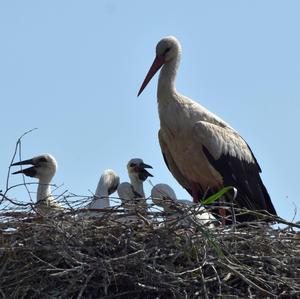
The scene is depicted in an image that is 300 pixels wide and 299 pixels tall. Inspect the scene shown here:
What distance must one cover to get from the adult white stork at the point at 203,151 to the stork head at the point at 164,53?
0.50ft

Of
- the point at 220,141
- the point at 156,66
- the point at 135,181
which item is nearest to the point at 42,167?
the point at 135,181

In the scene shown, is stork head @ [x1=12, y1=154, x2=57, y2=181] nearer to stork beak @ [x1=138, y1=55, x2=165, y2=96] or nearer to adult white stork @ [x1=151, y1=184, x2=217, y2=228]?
stork beak @ [x1=138, y1=55, x2=165, y2=96]

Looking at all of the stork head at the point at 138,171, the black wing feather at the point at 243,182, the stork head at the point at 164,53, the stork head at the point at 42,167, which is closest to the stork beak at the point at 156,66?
the stork head at the point at 164,53

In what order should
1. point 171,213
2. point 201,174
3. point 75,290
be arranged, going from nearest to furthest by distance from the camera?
point 75,290, point 171,213, point 201,174

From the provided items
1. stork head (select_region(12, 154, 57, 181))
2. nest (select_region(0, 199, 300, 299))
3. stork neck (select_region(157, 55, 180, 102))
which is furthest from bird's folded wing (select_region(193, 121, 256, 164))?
nest (select_region(0, 199, 300, 299))

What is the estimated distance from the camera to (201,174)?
972cm

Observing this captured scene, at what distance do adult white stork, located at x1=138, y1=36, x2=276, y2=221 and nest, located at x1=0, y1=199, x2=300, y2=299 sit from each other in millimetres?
2503

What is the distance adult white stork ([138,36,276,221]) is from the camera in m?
9.61

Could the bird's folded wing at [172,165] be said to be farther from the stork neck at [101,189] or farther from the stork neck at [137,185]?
the stork neck at [101,189]

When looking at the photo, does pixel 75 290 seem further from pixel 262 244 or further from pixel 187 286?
pixel 262 244

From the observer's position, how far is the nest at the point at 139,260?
6.66 meters

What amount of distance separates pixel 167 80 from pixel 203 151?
2.24 feet

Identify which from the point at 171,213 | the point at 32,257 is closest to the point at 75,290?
the point at 32,257

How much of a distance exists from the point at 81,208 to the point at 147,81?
3.12m
